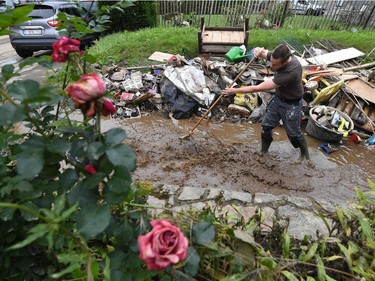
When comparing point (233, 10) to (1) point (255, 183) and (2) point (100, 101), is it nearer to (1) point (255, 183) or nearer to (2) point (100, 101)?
(1) point (255, 183)

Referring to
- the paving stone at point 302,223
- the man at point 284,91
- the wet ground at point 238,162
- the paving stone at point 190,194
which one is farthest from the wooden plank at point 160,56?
the paving stone at point 302,223

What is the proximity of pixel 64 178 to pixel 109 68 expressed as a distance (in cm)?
681

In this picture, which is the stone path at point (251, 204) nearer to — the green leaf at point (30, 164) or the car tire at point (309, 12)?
the green leaf at point (30, 164)

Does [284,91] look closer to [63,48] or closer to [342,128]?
[342,128]

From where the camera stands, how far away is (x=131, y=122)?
241 inches

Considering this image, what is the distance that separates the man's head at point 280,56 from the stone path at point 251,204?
6.71ft

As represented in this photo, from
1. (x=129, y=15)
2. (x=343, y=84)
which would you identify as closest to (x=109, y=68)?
(x=129, y=15)

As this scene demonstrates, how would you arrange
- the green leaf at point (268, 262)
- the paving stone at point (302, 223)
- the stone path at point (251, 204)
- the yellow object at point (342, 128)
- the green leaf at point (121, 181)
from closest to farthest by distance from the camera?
the green leaf at point (121, 181) → the green leaf at point (268, 262) → the paving stone at point (302, 223) → the stone path at point (251, 204) → the yellow object at point (342, 128)

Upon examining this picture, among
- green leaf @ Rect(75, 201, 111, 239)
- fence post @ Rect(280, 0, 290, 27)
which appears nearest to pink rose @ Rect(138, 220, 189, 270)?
green leaf @ Rect(75, 201, 111, 239)

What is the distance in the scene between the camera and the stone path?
263 centimetres

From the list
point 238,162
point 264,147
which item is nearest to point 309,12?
point 264,147

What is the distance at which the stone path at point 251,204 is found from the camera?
8.62 ft

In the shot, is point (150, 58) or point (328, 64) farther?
point (150, 58)

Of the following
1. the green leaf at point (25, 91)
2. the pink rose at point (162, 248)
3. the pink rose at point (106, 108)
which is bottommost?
the pink rose at point (162, 248)
